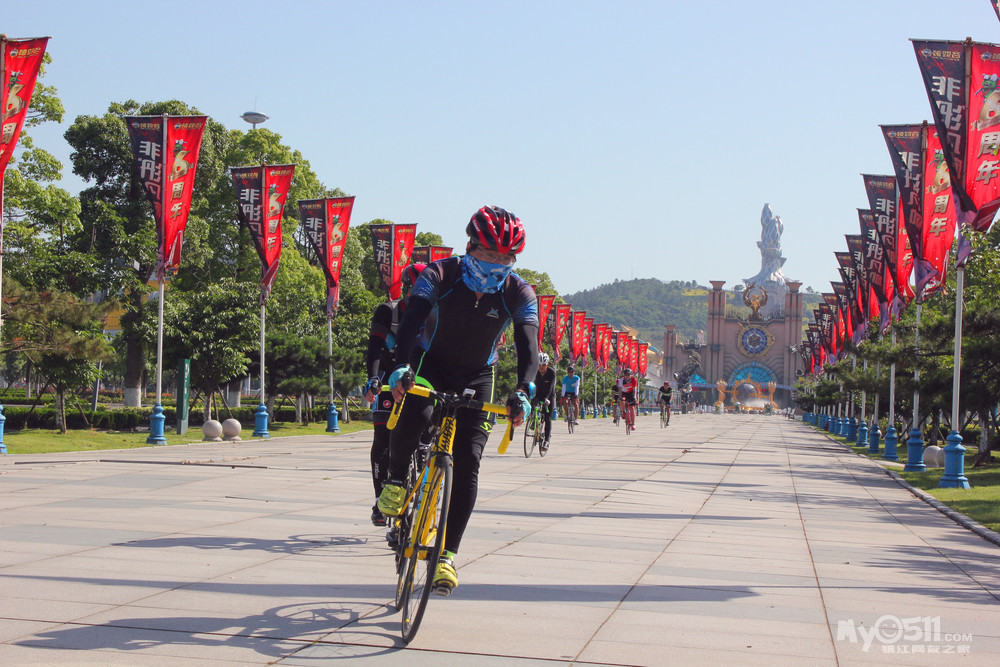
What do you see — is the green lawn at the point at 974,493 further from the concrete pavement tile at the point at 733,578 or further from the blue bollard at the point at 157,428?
the blue bollard at the point at 157,428

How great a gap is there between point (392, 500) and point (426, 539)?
0.52m

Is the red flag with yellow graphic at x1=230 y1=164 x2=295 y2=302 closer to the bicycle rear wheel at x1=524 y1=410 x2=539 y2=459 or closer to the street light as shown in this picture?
the bicycle rear wheel at x1=524 y1=410 x2=539 y2=459

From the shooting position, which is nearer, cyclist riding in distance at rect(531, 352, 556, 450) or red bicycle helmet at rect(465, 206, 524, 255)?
red bicycle helmet at rect(465, 206, 524, 255)

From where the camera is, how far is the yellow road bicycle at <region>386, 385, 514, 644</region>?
16.4 ft

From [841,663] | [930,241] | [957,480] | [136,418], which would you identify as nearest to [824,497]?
[957,480]

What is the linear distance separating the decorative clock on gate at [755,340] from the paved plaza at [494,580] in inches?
6152

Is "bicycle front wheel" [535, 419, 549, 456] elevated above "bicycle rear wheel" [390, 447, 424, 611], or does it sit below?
below

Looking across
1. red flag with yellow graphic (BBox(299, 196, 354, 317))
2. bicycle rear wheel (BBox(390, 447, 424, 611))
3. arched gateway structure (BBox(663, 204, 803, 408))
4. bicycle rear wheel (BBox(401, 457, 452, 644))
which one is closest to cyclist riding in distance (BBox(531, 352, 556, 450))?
bicycle rear wheel (BBox(390, 447, 424, 611))

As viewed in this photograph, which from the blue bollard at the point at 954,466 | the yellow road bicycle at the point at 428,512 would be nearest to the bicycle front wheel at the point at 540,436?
the blue bollard at the point at 954,466

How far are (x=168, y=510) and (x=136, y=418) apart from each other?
30323mm

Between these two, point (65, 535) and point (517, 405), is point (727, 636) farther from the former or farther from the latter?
point (65, 535)

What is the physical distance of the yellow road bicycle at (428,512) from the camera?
5.00 metres

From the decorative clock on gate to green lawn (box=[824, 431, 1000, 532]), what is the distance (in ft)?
466

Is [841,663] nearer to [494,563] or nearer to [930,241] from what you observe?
[494,563]
